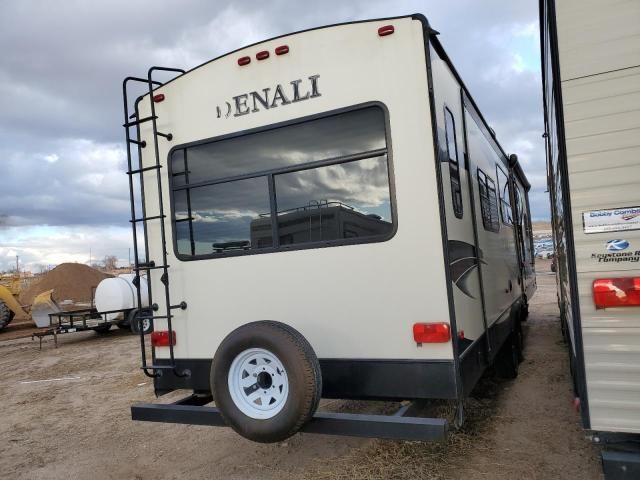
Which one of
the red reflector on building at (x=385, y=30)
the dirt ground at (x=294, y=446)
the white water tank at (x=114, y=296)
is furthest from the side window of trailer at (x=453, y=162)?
the white water tank at (x=114, y=296)

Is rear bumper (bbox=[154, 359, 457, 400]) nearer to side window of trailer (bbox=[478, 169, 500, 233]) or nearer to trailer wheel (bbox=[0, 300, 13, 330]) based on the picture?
side window of trailer (bbox=[478, 169, 500, 233])

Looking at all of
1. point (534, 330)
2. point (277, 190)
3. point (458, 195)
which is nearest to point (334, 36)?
point (277, 190)

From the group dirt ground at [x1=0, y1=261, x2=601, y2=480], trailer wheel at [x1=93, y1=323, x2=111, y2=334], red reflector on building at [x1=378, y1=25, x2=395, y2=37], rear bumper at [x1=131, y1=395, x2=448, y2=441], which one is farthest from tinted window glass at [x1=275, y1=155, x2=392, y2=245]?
trailer wheel at [x1=93, y1=323, x2=111, y2=334]

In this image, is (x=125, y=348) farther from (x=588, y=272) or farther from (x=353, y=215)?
(x=588, y=272)

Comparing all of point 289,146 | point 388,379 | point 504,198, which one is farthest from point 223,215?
point 504,198

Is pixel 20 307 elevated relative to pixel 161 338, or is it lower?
lower

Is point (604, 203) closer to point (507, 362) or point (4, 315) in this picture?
point (507, 362)

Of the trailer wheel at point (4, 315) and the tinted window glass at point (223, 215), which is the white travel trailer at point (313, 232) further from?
the trailer wheel at point (4, 315)

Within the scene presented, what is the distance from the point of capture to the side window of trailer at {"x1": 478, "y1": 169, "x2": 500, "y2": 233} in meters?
5.20

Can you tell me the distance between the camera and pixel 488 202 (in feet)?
18.4

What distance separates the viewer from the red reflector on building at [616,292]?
2516 millimetres

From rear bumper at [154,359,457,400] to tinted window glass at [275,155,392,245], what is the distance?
0.89m

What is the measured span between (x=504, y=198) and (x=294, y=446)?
175 inches

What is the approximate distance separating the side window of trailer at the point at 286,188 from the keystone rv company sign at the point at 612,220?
4.02 feet
